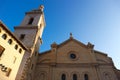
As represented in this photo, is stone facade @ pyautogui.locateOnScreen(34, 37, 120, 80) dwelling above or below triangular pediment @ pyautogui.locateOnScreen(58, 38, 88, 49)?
below

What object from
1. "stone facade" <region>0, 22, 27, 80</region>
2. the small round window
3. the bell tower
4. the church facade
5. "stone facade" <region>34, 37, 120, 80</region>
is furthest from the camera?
the small round window

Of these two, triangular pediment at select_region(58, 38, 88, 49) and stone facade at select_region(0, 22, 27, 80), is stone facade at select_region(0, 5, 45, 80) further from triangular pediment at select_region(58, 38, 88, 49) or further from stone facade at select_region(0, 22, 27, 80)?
triangular pediment at select_region(58, 38, 88, 49)

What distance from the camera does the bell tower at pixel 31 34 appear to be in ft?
72.5

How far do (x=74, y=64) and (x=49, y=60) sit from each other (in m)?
5.13

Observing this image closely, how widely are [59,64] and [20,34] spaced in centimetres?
1023

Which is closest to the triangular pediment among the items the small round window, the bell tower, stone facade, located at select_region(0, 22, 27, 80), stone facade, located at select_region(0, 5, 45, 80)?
the small round window

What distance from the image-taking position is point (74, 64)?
913 inches

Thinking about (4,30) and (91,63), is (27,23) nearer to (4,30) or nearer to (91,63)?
(4,30)

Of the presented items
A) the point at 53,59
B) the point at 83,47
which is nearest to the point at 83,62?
the point at 83,47

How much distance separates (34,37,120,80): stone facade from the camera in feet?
71.7

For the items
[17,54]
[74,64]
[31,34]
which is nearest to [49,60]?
[74,64]

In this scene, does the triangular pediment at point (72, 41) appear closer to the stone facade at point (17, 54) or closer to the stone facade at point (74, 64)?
the stone facade at point (74, 64)

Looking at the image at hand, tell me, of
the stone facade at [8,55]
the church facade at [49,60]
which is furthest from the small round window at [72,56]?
the stone facade at [8,55]

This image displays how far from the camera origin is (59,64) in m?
23.5
